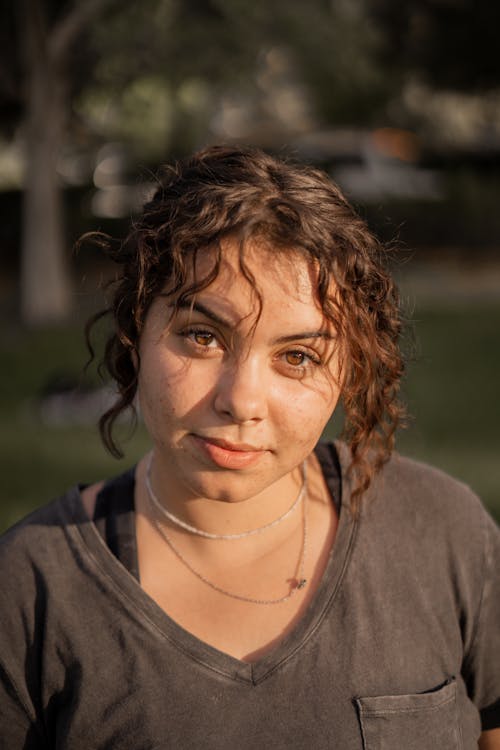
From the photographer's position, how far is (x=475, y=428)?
9820 millimetres

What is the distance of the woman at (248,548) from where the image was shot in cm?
189

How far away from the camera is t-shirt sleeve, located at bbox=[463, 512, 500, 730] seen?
Answer: 2.12 meters

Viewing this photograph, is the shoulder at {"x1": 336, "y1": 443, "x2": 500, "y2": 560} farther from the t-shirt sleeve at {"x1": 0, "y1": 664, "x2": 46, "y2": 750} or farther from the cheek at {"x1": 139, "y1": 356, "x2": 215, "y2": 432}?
the t-shirt sleeve at {"x1": 0, "y1": 664, "x2": 46, "y2": 750}

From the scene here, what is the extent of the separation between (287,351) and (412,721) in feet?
2.62

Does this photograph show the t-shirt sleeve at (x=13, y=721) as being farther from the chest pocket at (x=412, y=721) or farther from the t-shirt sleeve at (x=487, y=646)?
the t-shirt sleeve at (x=487, y=646)

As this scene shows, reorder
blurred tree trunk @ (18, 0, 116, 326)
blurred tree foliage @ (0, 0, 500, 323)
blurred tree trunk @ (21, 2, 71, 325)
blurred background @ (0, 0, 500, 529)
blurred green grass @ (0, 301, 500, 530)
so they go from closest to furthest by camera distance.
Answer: blurred green grass @ (0, 301, 500, 530) → blurred background @ (0, 0, 500, 529) → blurred tree foliage @ (0, 0, 500, 323) → blurred tree trunk @ (18, 0, 116, 326) → blurred tree trunk @ (21, 2, 71, 325)

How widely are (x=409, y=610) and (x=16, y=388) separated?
34.6ft

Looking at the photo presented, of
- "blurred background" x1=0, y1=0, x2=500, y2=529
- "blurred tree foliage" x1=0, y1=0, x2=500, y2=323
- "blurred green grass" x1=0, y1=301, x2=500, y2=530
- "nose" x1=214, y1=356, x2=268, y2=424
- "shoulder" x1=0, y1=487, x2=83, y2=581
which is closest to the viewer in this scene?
"nose" x1=214, y1=356, x2=268, y2=424

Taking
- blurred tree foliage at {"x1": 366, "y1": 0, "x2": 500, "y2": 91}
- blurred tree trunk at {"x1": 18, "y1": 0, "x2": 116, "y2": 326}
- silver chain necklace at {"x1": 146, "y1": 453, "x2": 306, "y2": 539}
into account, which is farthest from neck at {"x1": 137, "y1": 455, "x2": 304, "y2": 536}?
blurred tree foliage at {"x1": 366, "y1": 0, "x2": 500, "y2": 91}

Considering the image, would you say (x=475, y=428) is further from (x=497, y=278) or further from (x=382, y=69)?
(x=382, y=69)

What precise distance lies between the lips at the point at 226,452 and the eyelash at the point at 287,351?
0.17 meters

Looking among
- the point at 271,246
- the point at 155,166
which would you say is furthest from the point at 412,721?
the point at 155,166

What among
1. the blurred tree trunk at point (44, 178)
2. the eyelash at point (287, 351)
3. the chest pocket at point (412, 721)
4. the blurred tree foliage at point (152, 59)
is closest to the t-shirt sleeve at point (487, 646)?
the chest pocket at point (412, 721)

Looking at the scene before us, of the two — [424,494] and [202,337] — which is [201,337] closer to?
[202,337]
